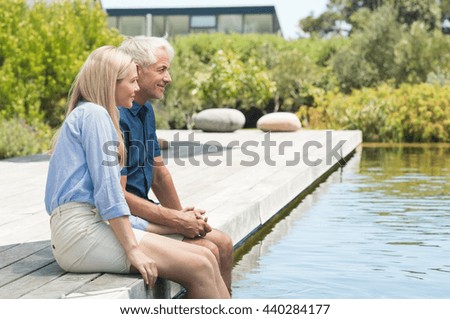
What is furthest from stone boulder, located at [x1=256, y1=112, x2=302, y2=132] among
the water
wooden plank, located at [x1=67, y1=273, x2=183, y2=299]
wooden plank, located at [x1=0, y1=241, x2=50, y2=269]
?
wooden plank, located at [x1=67, y1=273, x2=183, y2=299]

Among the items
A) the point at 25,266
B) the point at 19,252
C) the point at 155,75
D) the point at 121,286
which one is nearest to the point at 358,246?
the point at 19,252

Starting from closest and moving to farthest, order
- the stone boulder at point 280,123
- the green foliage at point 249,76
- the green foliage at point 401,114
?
the green foliage at point 401,114
the stone boulder at point 280,123
the green foliage at point 249,76

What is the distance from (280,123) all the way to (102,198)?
18924 mm

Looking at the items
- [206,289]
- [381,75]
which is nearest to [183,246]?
[206,289]

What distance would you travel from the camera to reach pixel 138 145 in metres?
5.20

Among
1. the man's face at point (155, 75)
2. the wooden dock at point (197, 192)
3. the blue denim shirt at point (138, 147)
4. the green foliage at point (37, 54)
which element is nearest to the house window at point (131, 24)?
the wooden dock at point (197, 192)

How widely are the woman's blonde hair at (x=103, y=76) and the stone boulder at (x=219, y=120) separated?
18616mm

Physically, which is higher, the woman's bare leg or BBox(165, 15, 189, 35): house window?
BBox(165, 15, 189, 35): house window

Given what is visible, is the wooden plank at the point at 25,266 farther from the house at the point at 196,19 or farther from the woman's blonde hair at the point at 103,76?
the house at the point at 196,19

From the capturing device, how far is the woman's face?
15.4 ft

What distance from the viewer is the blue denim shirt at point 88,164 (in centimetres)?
452

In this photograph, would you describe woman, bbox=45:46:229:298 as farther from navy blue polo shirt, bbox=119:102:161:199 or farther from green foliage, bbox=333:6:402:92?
green foliage, bbox=333:6:402:92

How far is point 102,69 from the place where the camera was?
15.1 ft

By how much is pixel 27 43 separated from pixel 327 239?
8.99m
